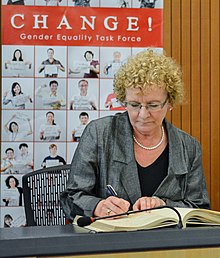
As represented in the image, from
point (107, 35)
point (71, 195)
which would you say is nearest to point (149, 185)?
point (71, 195)

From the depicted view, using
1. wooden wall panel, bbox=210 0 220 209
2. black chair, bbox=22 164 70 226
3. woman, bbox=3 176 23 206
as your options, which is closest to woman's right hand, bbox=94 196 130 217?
black chair, bbox=22 164 70 226

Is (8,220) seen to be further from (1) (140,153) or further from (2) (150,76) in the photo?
(2) (150,76)

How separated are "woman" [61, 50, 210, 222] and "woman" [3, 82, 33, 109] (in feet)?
4.48

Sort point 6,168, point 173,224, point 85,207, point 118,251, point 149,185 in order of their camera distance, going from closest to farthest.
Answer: point 118,251 → point 173,224 → point 85,207 → point 149,185 → point 6,168

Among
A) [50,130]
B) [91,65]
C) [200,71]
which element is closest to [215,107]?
[200,71]

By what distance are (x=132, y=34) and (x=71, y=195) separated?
1869 mm

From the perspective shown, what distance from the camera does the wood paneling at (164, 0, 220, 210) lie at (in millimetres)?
4352

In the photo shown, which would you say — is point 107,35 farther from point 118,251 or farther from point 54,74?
point 118,251

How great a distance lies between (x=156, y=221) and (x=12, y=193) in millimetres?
2428

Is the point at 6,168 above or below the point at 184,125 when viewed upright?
below

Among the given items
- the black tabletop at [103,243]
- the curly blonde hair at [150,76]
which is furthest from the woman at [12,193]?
the black tabletop at [103,243]

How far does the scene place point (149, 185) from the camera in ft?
9.32

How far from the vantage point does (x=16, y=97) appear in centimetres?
418

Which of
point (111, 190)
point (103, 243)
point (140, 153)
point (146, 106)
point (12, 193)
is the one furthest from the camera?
point (12, 193)
